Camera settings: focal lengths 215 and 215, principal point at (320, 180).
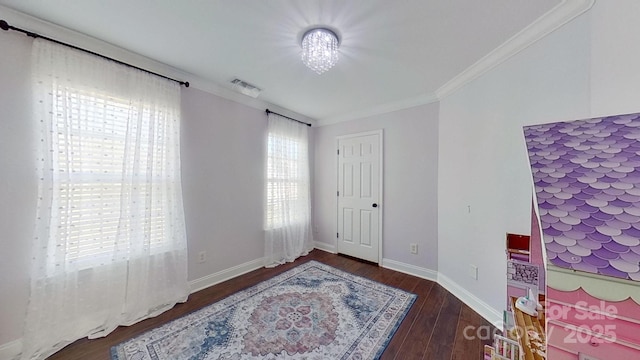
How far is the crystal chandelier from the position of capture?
5.41 feet

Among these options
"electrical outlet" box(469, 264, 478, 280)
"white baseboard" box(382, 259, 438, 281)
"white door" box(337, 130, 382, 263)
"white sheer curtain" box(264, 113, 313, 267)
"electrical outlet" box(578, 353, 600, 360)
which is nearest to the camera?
"electrical outlet" box(578, 353, 600, 360)

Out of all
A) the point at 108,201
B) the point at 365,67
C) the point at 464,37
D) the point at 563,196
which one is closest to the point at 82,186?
the point at 108,201

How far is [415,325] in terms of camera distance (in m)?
1.89

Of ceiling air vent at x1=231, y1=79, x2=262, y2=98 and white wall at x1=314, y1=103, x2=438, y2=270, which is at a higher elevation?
ceiling air vent at x1=231, y1=79, x2=262, y2=98

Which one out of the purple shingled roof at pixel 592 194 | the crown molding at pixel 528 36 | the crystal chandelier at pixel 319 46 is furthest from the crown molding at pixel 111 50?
the purple shingled roof at pixel 592 194

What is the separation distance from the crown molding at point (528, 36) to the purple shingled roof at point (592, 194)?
1233 mm

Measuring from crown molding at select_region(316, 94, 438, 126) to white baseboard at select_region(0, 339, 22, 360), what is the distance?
396 centimetres

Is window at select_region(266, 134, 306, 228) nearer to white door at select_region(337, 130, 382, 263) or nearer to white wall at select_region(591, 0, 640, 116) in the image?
white door at select_region(337, 130, 382, 263)

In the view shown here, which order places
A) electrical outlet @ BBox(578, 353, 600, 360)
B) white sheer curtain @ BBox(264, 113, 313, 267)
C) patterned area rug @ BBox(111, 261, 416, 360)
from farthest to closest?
white sheer curtain @ BBox(264, 113, 313, 267), patterned area rug @ BBox(111, 261, 416, 360), electrical outlet @ BBox(578, 353, 600, 360)

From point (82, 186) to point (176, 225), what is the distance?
0.77 metres

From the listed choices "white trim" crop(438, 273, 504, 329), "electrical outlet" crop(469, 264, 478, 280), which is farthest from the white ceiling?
"white trim" crop(438, 273, 504, 329)

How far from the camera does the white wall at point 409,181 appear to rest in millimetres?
2838

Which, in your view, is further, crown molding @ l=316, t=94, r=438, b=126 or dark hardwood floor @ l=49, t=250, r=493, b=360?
crown molding @ l=316, t=94, r=438, b=126

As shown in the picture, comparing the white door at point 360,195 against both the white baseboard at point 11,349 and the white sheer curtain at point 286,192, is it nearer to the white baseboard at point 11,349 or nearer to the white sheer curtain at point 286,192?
the white sheer curtain at point 286,192
